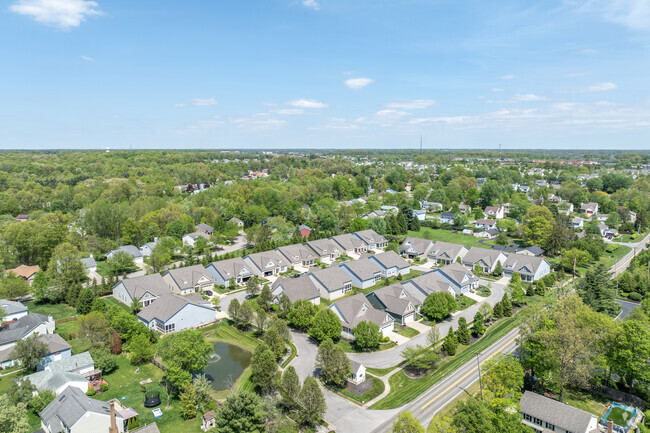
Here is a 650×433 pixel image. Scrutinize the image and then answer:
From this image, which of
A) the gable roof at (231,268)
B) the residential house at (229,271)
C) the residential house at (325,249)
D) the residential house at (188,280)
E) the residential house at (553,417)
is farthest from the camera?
the residential house at (325,249)

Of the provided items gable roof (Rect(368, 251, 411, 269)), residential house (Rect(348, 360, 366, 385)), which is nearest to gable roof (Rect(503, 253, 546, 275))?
gable roof (Rect(368, 251, 411, 269))

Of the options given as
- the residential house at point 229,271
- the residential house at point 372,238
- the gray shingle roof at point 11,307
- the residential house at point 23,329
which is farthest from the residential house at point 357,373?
the residential house at point 372,238

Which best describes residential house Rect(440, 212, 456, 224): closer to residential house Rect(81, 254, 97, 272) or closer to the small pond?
the small pond

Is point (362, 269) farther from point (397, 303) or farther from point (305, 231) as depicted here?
point (305, 231)

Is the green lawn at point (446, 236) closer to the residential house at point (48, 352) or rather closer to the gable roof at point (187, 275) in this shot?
the gable roof at point (187, 275)

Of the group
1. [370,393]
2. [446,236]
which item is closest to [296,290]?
[370,393]
